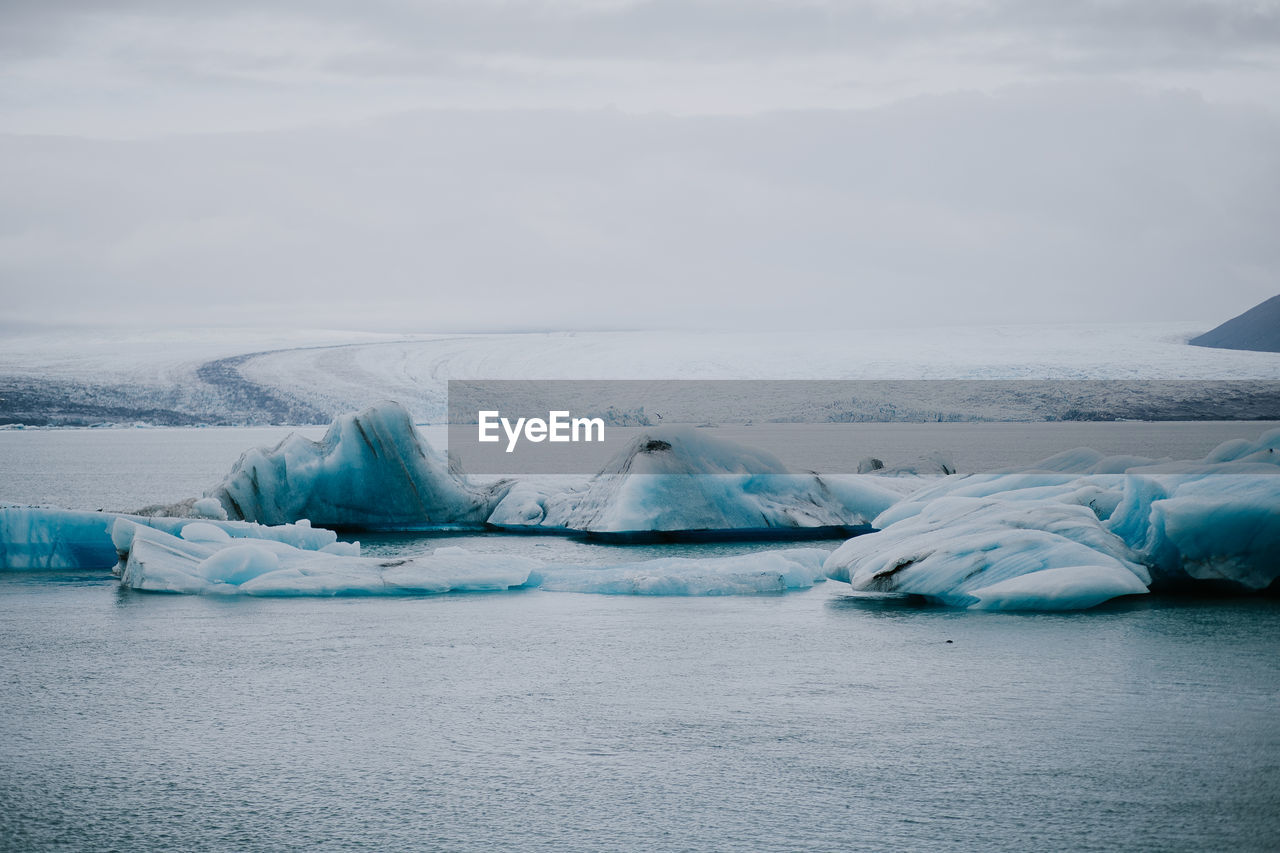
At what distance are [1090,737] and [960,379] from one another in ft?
170

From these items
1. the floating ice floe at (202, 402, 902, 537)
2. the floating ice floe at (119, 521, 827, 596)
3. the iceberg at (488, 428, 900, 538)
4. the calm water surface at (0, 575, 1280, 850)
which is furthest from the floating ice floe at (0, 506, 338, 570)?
the iceberg at (488, 428, 900, 538)

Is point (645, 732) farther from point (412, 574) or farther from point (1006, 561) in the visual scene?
point (412, 574)

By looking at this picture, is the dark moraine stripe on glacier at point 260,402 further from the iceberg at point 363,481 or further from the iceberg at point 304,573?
the iceberg at point 304,573

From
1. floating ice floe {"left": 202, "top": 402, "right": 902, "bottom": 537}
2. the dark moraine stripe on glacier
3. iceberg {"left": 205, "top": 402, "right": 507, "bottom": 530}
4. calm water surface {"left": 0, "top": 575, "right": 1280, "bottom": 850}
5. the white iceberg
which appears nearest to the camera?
calm water surface {"left": 0, "top": 575, "right": 1280, "bottom": 850}

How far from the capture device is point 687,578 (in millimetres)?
9055

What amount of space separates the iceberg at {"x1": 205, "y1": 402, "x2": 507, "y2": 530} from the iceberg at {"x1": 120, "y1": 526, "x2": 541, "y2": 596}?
457 cm

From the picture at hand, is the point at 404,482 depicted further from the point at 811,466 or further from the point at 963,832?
the point at 811,466

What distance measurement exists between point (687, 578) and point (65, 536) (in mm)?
5967

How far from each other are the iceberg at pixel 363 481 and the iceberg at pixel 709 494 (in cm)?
208

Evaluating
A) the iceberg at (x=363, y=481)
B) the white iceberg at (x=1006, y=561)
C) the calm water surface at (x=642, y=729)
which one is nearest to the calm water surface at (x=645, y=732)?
the calm water surface at (x=642, y=729)

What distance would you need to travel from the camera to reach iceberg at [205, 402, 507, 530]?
14.2 m

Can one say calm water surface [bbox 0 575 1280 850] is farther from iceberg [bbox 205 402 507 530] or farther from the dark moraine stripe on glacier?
the dark moraine stripe on glacier

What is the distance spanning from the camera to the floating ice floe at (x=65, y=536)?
10680mm

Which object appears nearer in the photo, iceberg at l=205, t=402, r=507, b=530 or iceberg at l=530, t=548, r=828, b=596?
iceberg at l=530, t=548, r=828, b=596
